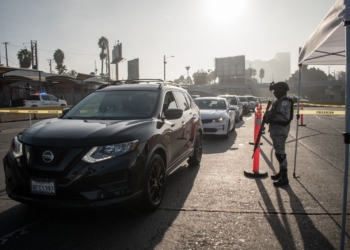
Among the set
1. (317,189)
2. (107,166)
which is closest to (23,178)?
(107,166)

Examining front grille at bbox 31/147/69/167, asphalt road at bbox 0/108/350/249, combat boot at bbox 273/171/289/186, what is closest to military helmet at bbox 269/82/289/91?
combat boot at bbox 273/171/289/186

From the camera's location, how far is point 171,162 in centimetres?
470

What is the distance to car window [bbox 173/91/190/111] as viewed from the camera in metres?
5.70

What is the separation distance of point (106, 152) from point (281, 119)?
313cm

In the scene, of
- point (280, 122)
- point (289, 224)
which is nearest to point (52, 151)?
point (289, 224)

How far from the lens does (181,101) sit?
19.4 ft

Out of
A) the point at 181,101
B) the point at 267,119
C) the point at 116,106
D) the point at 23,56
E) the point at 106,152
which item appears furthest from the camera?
the point at 23,56

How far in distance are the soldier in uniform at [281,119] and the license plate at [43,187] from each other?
11.8ft

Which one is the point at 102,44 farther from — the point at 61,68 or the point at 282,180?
the point at 282,180

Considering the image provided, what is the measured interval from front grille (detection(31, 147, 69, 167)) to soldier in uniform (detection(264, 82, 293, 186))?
3439 mm

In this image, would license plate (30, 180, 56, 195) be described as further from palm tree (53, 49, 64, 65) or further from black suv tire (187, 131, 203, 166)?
palm tree (53, 49, 64, 65)

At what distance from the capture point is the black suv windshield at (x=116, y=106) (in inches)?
172

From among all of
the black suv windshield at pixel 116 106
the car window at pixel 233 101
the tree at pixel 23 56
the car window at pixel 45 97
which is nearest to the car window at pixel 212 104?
A: the car window at pixel 233 101

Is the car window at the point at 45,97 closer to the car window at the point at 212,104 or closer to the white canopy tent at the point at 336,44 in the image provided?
the car window at the point at 212,104
